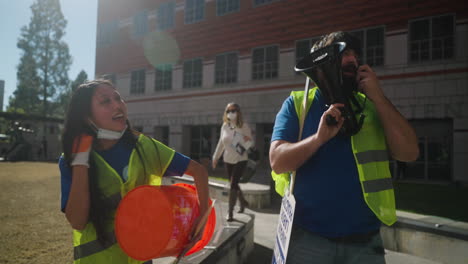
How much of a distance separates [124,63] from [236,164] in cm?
1943

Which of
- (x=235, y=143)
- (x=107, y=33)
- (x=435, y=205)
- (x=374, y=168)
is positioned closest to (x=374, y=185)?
(x=374, y=168)

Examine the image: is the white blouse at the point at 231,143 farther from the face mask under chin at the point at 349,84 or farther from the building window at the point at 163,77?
the building window at the point at 163,77

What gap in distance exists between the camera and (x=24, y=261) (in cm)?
347

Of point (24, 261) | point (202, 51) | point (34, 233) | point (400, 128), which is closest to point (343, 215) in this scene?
point (400, 128)

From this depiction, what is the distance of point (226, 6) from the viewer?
58.7 ft

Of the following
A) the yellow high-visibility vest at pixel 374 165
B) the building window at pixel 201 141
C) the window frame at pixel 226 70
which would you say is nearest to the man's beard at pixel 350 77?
the yellow high-visibility vest at pixel 374 165

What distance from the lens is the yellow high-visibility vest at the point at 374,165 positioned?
1.51m

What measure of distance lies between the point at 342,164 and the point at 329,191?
0.15 m

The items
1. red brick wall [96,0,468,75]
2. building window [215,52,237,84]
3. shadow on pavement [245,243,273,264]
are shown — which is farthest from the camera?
building window [215,52,237,84]

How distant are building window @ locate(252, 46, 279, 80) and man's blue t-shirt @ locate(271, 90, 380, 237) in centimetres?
1470

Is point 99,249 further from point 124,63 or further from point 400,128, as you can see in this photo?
point 124,63

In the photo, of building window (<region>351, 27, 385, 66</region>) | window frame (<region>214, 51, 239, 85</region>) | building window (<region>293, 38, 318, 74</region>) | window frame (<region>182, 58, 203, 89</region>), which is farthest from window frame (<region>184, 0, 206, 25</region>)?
building window (<region>351, 27, 385, 66</region>)

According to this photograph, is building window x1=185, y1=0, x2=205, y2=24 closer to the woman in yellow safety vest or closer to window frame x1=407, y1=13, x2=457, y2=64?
window frame x1=407, y1=13, x2=457, y2=64

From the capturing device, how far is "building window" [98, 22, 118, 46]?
22930 mm
